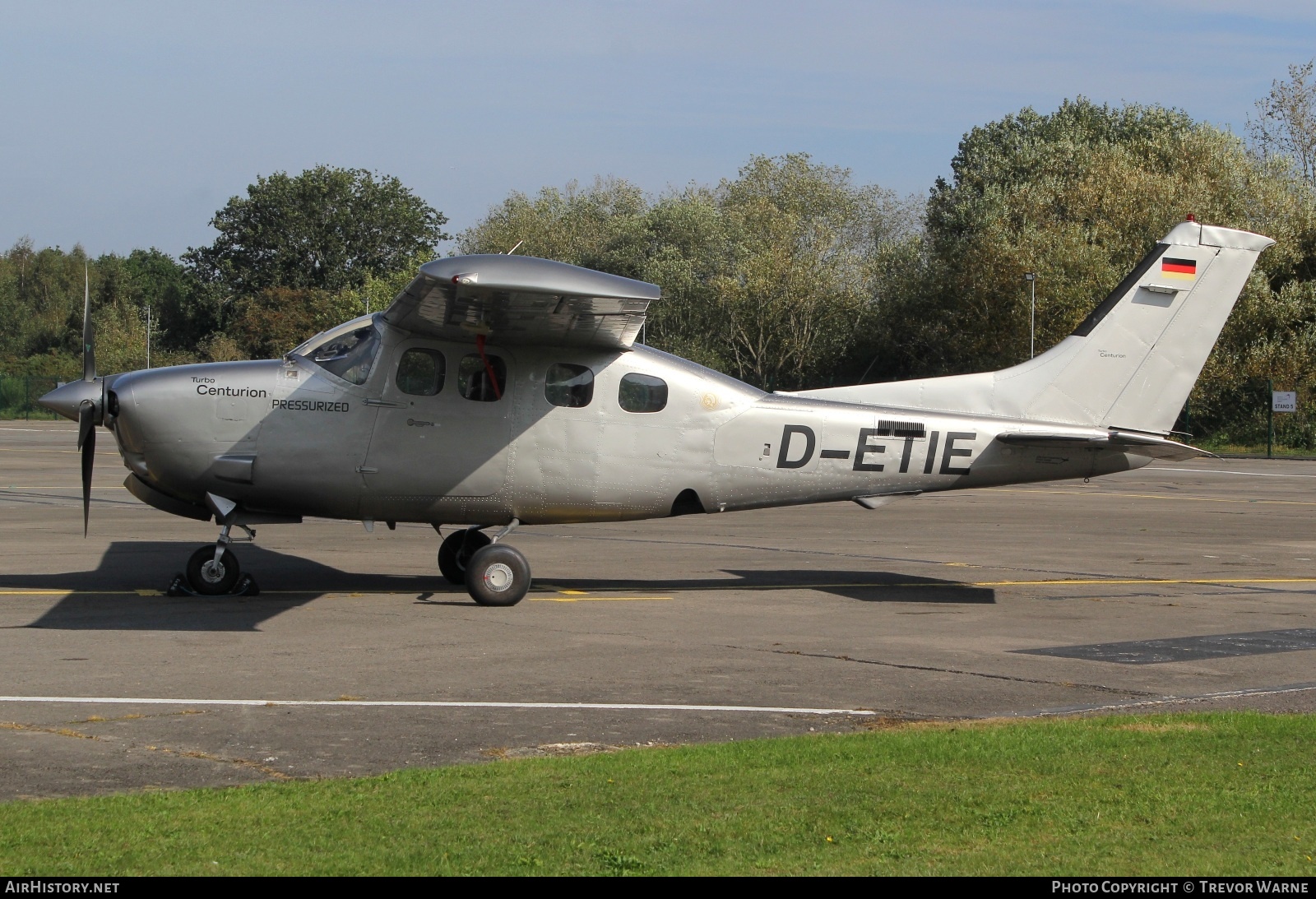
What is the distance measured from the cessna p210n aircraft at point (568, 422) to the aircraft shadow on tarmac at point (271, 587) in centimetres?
60

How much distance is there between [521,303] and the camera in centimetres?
1127

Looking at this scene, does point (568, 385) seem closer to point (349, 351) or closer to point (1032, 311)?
point (349, 351)

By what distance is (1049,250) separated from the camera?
5403cm

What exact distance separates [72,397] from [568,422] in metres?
4.64

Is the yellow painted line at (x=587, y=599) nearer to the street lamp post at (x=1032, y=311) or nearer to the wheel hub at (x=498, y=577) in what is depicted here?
the wheel hub at (x=498, y=577)

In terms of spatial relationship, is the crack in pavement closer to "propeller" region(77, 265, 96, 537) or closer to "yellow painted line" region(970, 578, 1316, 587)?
"yellow painted line" region(970, 578, 1316, 587)

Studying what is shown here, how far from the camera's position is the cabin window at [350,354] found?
489 inches

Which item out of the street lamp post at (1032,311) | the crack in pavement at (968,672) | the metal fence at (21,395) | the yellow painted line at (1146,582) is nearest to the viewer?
the crack in pavement at (968,672)

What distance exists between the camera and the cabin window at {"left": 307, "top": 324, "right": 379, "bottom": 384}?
1241cm

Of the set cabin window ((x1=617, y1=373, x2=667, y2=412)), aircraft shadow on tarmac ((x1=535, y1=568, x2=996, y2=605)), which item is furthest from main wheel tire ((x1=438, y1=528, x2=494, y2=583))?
cabin window ((x1=617, y1=373, x2=667, y2=412))

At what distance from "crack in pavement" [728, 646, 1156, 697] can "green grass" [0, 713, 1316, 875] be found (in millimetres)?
1937

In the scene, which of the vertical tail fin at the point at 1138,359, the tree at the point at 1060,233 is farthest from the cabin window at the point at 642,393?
the tree at the point at 1060,233
